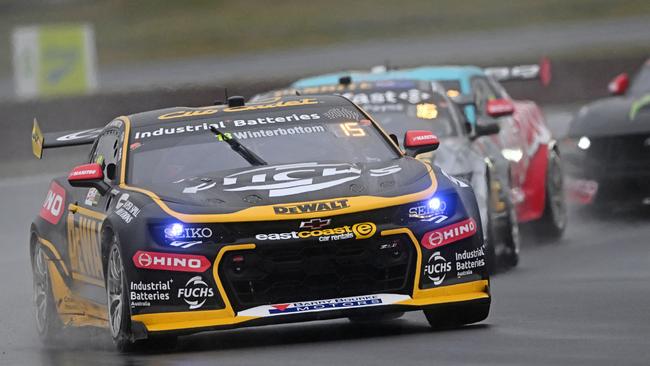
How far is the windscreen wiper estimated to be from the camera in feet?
29.3

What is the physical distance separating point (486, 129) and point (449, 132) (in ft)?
0.88

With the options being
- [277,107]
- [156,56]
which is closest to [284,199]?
[277,107]

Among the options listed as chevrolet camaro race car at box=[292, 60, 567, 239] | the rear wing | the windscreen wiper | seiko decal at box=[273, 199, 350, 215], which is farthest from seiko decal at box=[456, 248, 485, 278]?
the rear wing

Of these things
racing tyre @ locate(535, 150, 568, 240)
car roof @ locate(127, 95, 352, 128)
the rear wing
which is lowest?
racing tyre @ locate(535, 150, 568, 240)

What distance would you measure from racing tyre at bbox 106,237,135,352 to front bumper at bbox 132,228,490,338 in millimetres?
138

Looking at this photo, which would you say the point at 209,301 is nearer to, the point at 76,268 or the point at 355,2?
the point at 76,268

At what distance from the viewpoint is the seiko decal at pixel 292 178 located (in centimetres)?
826

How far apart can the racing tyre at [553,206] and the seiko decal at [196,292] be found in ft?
22.5

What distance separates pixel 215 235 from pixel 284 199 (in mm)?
379

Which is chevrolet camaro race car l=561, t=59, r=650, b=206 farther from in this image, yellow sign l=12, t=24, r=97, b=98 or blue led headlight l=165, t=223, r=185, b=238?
yellow sign l=12, t=24, r=97, b=98

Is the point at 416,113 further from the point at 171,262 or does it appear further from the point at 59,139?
the point at 171,262

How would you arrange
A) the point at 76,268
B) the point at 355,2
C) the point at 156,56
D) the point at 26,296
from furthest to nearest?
1. the point at 355,2
2. the point at 156,56
3. the point at 26,296
4. the point at 76,268

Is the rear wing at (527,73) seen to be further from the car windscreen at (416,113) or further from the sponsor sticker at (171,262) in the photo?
the sponsor sticker at (171,262)

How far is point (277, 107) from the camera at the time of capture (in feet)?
31.7
